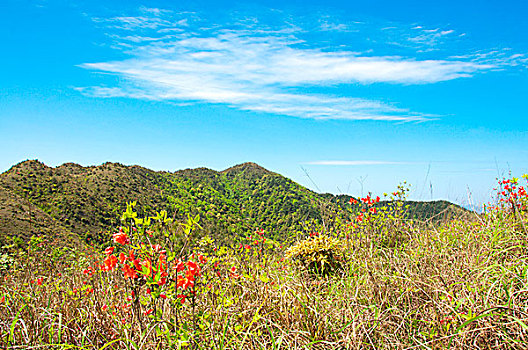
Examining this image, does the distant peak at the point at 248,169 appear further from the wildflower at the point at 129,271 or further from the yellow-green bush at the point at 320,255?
the wildflower at the point at 129,271

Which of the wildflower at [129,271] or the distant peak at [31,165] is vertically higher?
the distant peak at [31,165]

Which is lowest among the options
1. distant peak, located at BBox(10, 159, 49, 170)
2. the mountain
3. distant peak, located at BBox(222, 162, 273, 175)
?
the mountain

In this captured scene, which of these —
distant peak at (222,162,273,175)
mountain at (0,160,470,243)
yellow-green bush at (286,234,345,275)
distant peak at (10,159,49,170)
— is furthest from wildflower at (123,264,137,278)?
distant peak at (222,162,273,175)

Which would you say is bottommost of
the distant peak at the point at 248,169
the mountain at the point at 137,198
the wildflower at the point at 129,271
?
the wildflower at the point at 129,271

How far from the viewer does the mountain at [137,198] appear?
1989cm

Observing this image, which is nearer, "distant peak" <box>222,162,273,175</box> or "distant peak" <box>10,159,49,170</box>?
"distant peak" <box>10,159,49,170</box>

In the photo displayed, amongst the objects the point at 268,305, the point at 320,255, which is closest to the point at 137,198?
the point at 320,255

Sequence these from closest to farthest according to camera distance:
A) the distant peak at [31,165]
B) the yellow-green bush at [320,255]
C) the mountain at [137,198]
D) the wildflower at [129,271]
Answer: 1. the wildflower at [129,271]
2. the yellow-green bush at [320,255]
3. the mountain at [137,198]
4. the distant peak at [31,165]

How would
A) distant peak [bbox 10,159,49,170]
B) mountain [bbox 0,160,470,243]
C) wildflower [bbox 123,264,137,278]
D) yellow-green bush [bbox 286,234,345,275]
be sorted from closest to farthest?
wildflower [bbox 123,264,137,278], yellow-green bush [bbox 286,234,345,275], mountain [bbox 0,160,470,243], distant peak [bbox 10,159,49,170]

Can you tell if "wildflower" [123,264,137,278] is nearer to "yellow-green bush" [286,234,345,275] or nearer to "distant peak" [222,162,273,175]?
"yellow-green bush" [286,234,345,275]

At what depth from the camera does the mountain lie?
65.3 feet

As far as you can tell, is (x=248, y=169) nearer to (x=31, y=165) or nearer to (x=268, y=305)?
(x=31, y=165)

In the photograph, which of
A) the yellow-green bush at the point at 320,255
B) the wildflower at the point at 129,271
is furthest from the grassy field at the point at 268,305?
the yellow-green bush at the point at 320,255

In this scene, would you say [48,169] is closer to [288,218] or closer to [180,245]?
[288,218]
